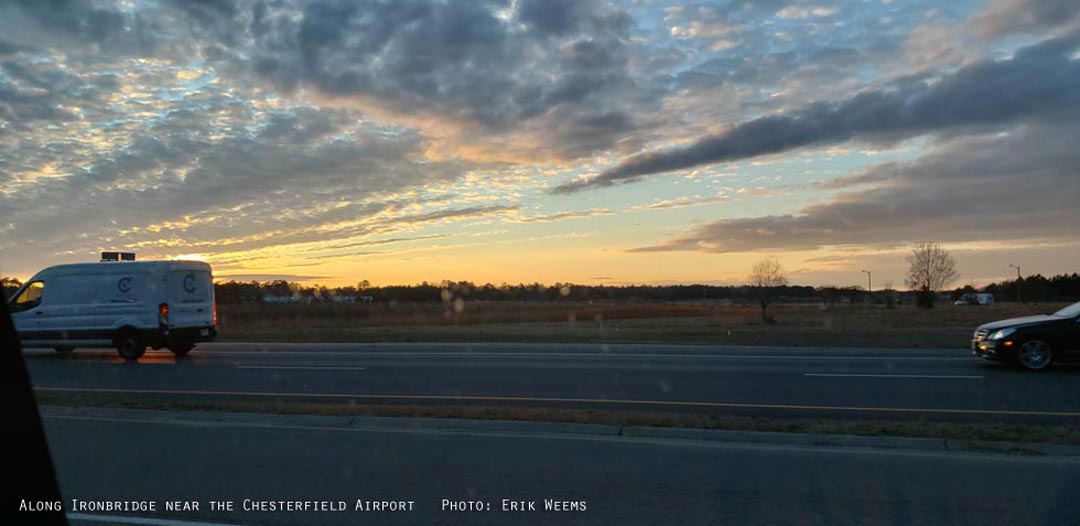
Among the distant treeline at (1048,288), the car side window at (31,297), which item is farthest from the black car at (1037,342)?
the distant treeline at (1048,288)

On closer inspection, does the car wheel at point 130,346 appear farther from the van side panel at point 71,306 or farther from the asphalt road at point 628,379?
the van side panel at point 71,306

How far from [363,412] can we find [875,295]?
315 ft

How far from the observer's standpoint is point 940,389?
1273 cm

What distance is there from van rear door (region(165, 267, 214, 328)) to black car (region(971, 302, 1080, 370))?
62.8 feet

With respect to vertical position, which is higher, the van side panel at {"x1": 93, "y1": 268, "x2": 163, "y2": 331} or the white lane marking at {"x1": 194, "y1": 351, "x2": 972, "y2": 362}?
the van side panel at {"x1": 93, "y1": 268, "x2": 163, "y2": 331}

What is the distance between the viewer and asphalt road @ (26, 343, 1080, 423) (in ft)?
37.4

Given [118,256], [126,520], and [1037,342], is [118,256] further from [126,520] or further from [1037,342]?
[1037,342]

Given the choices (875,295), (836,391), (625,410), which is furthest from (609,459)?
(875,295)

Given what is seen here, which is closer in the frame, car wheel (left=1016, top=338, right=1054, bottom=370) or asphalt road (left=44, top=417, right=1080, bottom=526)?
asphalt road (left=44, top=417, right=1080, bottom=526)

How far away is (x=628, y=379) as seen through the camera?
14.5m

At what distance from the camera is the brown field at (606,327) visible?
2420 cm

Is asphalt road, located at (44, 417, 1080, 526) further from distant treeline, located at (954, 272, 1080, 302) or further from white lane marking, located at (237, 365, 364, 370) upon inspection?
distant treeline, located at (954, 272, 1080, 302)

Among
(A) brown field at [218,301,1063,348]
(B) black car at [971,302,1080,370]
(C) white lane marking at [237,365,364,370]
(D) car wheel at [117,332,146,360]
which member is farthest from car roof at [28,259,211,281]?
(B) black car at [971,302,1080,370]

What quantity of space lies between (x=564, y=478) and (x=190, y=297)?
1710 centimetres
